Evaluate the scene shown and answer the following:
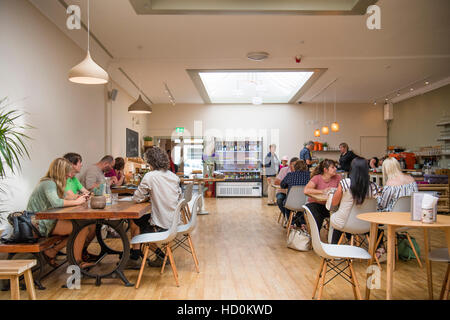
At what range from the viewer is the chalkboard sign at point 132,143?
9.87m

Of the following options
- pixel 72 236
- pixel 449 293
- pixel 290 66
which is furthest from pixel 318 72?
pixel 72 236

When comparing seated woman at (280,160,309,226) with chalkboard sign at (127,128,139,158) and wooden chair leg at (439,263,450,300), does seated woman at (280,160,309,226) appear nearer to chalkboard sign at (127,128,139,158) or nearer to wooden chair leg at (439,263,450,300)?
wooden chair leg at (439,263,450,300)

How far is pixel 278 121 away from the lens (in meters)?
12.4

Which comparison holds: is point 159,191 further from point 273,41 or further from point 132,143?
point 132,143

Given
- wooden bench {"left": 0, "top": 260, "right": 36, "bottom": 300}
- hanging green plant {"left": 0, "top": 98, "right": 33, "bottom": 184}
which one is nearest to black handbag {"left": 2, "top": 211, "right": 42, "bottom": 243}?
hanging green plant {"left": 0, "top": 98, "right": 33, "bottom": 184}

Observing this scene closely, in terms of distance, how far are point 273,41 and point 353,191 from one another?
3.42m

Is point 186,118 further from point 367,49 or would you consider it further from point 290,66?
point 367,49

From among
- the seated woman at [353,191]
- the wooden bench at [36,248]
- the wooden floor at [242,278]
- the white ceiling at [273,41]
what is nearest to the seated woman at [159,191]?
the wooden floor at [242,278]

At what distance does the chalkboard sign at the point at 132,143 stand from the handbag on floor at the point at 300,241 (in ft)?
19.9

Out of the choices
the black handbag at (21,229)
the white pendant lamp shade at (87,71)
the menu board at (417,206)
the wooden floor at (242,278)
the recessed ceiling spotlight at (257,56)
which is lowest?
the wooden floor at (242,278)

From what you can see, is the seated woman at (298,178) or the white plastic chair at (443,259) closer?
the white plastic chair at (443,259)

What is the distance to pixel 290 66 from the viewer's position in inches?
302

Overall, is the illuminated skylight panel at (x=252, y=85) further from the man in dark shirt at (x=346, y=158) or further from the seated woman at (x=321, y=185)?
the seated woman at (x=321, y=185)

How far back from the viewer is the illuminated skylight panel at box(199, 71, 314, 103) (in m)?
9.39
